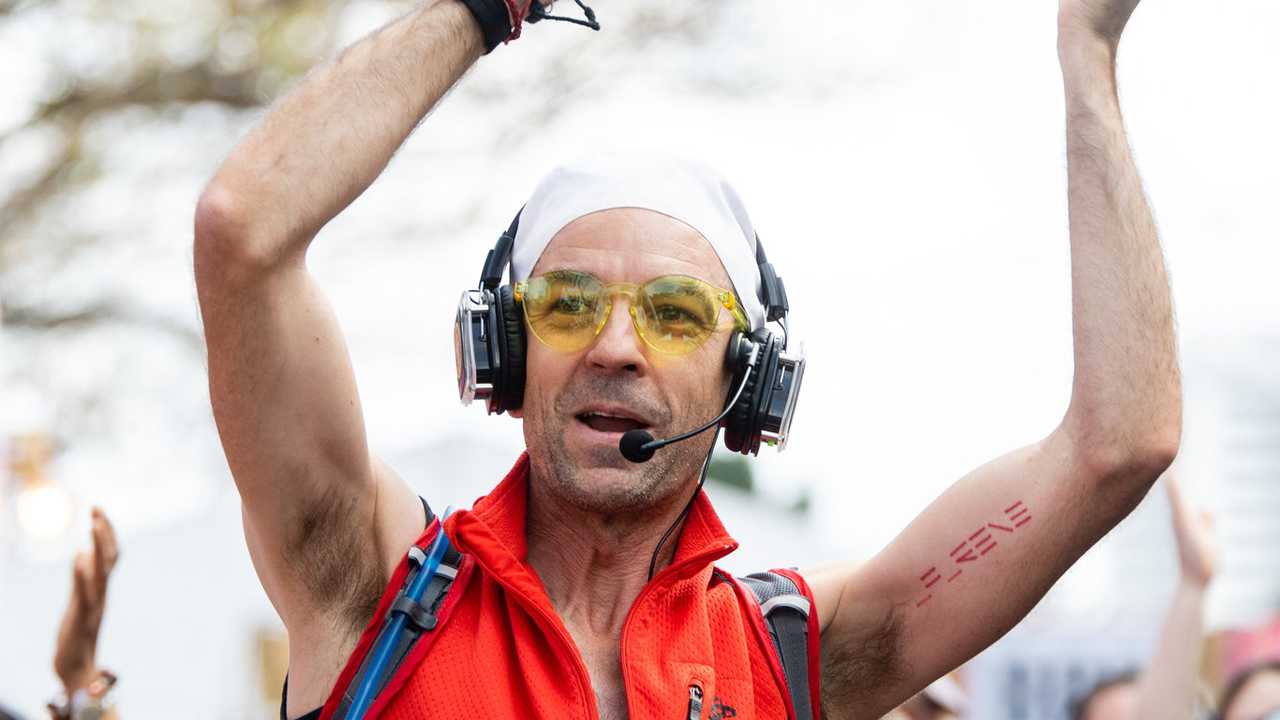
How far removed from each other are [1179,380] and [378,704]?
158 centimetres

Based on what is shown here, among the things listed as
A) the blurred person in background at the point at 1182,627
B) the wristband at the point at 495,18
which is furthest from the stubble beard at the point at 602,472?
the blurred person in background at the point at 1182,627

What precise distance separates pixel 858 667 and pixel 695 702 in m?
0.54

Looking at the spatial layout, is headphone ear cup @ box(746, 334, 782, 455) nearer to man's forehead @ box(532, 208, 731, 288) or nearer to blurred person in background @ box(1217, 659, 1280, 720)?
man's forehead @ box(532, 208, 731, 288)

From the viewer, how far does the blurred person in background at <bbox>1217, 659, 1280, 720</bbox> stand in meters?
5.38

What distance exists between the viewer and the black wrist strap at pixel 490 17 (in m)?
2.45

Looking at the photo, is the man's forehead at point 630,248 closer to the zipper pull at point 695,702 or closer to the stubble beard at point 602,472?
the stubble beard at point 602,472

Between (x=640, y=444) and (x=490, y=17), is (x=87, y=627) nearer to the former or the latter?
(x=640, y=444)

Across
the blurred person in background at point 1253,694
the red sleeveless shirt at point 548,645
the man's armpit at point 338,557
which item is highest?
the man's armpit at point 338,557

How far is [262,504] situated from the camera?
7.95ft

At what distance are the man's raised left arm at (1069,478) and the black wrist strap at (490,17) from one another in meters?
1.05

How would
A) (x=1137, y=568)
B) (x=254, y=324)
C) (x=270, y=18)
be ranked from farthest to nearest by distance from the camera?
(x=1137, y=568)
(x=270, y=18)
(x=254, y=324)

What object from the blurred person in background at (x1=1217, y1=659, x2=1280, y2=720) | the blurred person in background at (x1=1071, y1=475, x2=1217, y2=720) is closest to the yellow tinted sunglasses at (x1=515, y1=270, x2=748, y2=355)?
the blurred person in background at (x1=1071, y1=475, x2=1217, y2=720)

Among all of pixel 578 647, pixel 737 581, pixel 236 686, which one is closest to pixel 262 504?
pixel 578 647

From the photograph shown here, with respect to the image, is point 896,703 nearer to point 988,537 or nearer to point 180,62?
point 988,537
